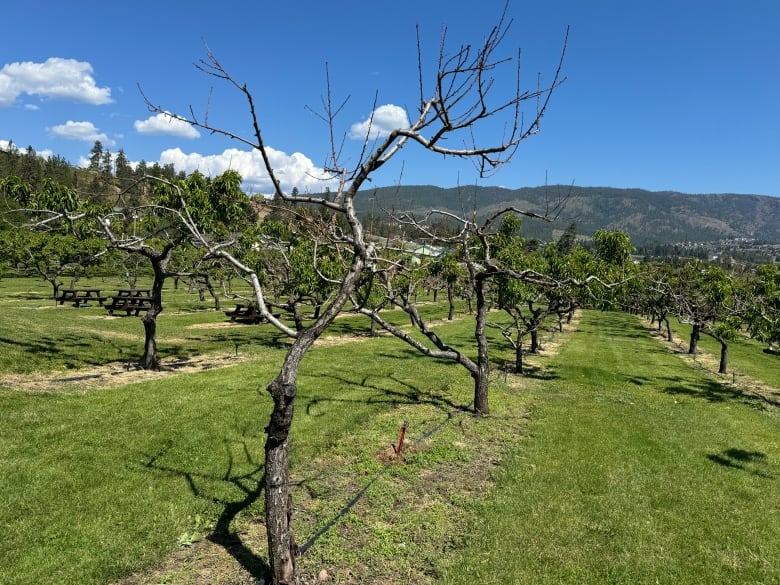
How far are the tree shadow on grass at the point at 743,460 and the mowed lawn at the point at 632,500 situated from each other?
34 mm

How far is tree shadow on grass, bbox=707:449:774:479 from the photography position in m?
11.5

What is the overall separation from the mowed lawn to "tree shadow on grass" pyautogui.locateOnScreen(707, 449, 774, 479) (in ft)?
0.11

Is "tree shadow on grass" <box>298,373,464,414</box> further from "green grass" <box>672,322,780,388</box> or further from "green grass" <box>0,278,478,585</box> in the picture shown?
"green grass" <box>672,322,780,388</box>

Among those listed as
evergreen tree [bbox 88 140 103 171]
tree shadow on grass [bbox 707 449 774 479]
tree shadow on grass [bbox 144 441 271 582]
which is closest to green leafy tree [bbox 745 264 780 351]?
tree shadow on grass [bbox 707 449 774 479]

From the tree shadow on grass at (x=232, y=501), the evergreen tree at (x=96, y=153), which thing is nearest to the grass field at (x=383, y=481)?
the tree shadow on grass at (x=232, y=501)

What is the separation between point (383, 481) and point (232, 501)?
282cm

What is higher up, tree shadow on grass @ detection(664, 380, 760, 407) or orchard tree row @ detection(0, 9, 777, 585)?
orchard tree row @ detection(0, 9, 777, 585)

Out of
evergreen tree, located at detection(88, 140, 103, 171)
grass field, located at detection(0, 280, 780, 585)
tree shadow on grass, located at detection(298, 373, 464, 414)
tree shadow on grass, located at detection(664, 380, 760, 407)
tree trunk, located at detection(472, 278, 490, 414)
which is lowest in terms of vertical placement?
tree shadow on grass, located at detection(664, 380, 760, 407)

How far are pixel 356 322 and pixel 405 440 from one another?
90.8 feet

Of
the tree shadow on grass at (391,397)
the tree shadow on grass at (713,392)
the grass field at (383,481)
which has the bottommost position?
the tree shadow on grass at (713,392)

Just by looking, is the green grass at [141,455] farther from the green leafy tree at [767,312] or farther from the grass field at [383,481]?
the green leafy tree at [767,312]

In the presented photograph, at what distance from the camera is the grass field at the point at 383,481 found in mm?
6785

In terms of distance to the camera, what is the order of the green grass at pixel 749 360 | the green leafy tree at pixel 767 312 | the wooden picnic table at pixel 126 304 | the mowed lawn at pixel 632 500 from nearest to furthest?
the mowed lawn at pixel 632 500 < the green leafy tree at pixel 767 312 < the green grass at pixel 749 360 < the wooden picnic table at pixel 126 304

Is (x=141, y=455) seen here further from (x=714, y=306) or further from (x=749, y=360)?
(x=749, y=360)
